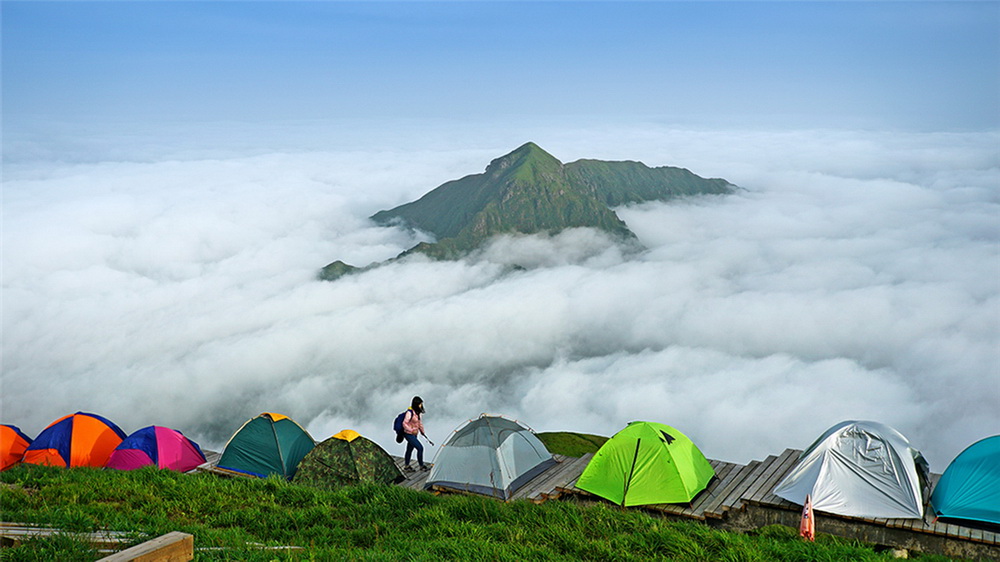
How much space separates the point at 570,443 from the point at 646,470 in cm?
2144

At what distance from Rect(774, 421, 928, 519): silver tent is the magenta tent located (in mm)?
13466

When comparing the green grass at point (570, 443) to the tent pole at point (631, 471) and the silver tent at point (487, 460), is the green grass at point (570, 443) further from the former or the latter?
the tent pole at point (631, 471)

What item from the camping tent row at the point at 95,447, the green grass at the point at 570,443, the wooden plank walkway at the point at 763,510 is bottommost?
the green grass at the point at 570,443

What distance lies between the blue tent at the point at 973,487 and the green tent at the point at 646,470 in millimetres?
4057

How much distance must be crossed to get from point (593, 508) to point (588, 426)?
447ft

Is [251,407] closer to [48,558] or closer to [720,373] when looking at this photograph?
[720,373]

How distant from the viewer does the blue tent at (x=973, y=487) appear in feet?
38.5

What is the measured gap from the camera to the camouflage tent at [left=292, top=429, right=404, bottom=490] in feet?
51.8

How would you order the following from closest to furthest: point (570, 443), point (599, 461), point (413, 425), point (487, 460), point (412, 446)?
point (599, 461) < point (487, 460) < point (413, 425) < point (412, 446) < point (570, 443)

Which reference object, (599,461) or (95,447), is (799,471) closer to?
(599,461)

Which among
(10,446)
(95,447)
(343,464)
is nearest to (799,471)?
(343,464)

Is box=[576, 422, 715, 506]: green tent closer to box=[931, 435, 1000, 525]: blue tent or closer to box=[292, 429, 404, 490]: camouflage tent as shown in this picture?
box=[931, 435, 1000, 525]: blue tent

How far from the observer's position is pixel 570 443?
1374 inches

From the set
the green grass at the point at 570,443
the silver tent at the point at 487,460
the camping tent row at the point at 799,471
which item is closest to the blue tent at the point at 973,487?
the camping tent row at the point at 799,471
